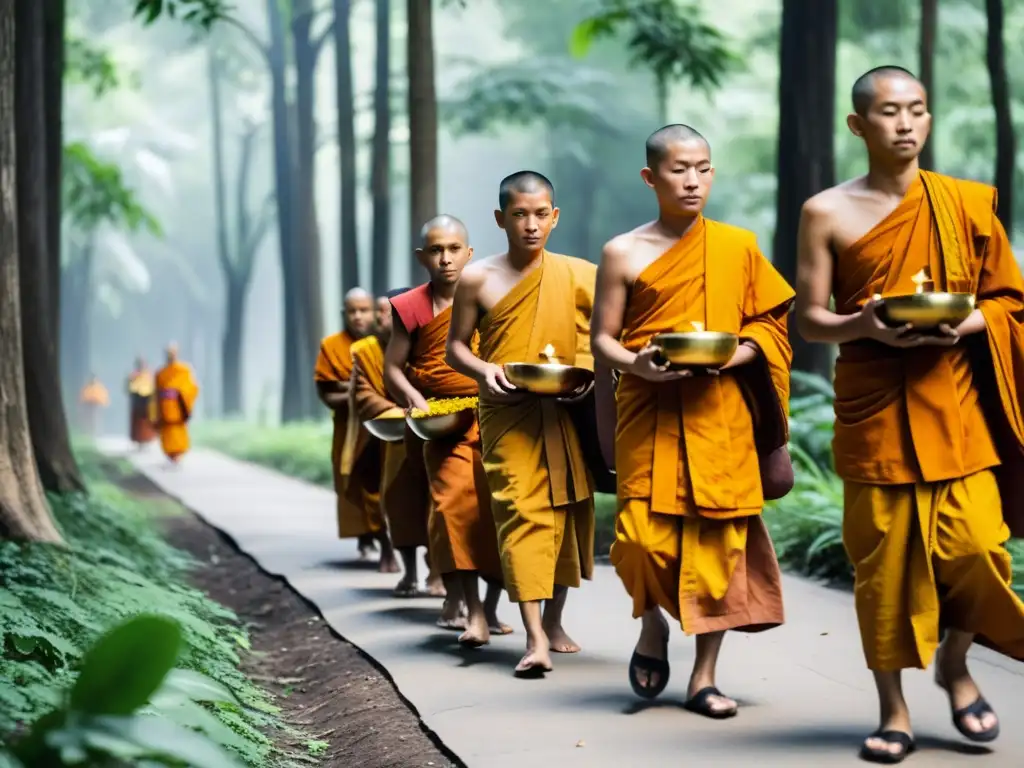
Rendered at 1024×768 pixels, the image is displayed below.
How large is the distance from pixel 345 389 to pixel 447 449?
3954mm

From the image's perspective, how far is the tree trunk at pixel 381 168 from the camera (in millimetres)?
24375

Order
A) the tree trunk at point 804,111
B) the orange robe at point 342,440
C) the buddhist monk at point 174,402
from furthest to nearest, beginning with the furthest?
the buddhist monk at point 174,402
the tree trunk at point 804,111
the orange robe at point 342,440

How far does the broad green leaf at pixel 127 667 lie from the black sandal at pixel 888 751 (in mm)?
2756

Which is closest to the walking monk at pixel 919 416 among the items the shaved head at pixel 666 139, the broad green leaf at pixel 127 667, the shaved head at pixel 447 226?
the shaved head at pixel 666 139

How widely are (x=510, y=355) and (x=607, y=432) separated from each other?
2.97ft

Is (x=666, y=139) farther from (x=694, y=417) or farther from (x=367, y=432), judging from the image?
(x=367, y=432)

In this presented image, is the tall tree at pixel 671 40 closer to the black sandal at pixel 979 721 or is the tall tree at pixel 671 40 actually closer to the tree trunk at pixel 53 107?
the tree trunk at pixel 53 107

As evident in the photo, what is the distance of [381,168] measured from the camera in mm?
25391

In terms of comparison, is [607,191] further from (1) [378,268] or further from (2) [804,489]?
(2) [804,489]

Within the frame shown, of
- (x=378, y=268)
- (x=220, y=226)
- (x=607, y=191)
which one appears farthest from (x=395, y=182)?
(x=378, y=268)

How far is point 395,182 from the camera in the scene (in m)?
38.8

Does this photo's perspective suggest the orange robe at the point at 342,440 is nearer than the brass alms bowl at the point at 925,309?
No

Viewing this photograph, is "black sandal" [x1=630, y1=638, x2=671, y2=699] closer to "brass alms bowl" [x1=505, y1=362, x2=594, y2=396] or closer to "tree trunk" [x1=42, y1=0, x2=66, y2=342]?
"brass alms bowl" [x1=505, y1=362, x2=594, y2=396]

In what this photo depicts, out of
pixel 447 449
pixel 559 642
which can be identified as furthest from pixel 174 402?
pixel 559 642
